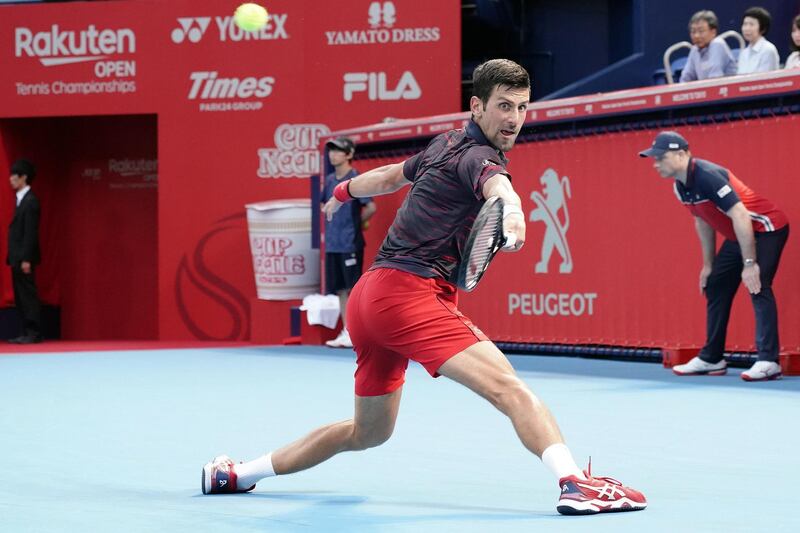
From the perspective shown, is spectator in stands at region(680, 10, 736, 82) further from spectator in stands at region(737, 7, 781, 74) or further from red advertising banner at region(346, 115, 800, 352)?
red advertising banner at region(346, 115, 800, 352)

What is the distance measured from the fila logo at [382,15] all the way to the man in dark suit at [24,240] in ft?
14.7

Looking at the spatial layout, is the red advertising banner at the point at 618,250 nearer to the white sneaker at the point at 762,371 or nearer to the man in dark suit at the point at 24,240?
the white sneaker at the point at 762,371

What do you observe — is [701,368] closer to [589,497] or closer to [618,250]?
[618,250]

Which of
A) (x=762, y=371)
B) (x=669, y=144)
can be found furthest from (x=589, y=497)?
(x=762, y=371)

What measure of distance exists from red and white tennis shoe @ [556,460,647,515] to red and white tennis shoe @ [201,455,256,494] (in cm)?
136

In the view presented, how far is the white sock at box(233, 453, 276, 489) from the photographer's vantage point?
4.86 m

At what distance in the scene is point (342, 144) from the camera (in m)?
12.6

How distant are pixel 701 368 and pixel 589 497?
19.4 ft

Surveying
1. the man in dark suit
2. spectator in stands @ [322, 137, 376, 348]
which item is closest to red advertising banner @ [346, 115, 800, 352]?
spectator in stands @ [322, 137, 376, 348]

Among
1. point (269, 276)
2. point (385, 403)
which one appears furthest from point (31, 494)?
point (269, 276)

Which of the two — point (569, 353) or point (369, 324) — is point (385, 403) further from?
point (569, 353)

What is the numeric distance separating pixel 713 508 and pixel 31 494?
2725 mm

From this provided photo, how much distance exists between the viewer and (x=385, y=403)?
15.0 feet

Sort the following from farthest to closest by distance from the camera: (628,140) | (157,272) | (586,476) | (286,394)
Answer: (157,272)
(628,140)
(286,394)
(586,476)
